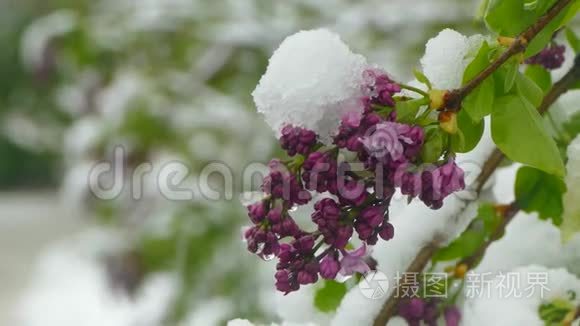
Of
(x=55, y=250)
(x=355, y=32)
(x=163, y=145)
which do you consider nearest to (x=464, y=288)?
(x=355, y=32)

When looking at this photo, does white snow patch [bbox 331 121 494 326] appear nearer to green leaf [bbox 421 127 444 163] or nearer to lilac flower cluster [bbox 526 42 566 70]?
lilac flower cluster [bbox 526 42 566 70]

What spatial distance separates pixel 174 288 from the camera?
2680 millimetres

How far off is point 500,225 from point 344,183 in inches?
11.9

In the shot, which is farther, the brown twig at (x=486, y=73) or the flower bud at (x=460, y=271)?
the flower bud at (x=460, y=271)

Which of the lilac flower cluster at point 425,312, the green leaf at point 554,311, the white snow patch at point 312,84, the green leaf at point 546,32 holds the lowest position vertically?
the green leaf at point 554,311

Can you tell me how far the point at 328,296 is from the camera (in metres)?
0.70

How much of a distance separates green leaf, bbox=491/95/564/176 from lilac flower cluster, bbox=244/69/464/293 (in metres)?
0.06

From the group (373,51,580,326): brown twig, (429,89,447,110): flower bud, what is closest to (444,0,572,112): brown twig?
(429,89,447,110): flower bud

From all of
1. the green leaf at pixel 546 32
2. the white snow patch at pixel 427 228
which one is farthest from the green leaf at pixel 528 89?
the white snow patch at pixel 427 228

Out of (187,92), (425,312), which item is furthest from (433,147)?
(187,92)

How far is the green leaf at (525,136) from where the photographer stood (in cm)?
48

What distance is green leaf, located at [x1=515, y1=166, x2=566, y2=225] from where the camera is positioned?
0.68 meters

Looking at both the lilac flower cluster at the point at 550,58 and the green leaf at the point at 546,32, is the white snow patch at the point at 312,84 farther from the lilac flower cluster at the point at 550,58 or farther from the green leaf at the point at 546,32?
the lilac flower cluster at the point at 550,58

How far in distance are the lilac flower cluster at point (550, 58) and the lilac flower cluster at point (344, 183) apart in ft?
0.78
